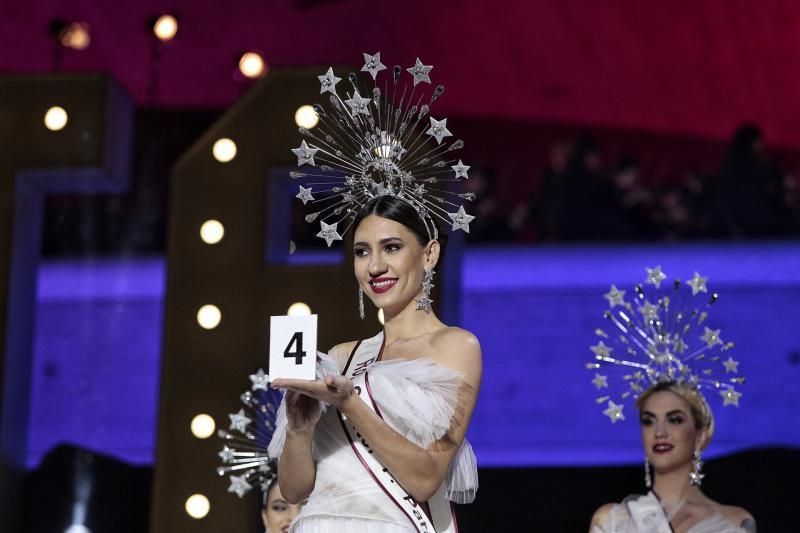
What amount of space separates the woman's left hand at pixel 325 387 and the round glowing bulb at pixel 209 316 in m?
2.57

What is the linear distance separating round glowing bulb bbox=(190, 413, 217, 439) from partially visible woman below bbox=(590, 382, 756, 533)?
142cm

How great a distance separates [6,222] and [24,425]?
82 cm

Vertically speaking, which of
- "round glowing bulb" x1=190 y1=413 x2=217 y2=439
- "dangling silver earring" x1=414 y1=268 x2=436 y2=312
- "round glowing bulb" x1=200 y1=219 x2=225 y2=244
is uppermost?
"round glowing bulb" x1=200 y1=219 x2=225 y2=244

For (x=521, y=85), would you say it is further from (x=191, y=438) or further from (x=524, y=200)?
(x=191, y=438)

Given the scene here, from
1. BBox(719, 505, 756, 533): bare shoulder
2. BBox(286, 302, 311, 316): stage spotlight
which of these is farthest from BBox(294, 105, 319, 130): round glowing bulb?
BBox(719, 505, 756, 533): bare shoulder

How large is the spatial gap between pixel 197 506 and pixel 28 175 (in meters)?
1.53

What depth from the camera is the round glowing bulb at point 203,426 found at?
5.03m

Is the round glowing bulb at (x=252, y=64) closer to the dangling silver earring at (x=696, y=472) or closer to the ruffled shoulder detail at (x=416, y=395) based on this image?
the dangling silver earring at (x=696, y=472)

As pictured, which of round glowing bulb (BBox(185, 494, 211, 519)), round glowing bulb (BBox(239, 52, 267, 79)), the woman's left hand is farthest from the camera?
round glowing bulb (BBox(239, 52, 267, 79))

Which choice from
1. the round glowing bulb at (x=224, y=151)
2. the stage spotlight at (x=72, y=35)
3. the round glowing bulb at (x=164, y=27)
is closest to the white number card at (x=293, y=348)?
the round glowing bulb at (x=224, y=151)

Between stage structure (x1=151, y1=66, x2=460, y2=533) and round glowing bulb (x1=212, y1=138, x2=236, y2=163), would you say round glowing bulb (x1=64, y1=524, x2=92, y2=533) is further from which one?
round glowing bulb (x1=212, y1=138, x2=236, y2=163)

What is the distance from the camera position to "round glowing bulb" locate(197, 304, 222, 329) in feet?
16.9

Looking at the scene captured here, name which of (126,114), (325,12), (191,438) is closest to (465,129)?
(325,12)

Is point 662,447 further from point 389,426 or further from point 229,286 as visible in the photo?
point 389,426
